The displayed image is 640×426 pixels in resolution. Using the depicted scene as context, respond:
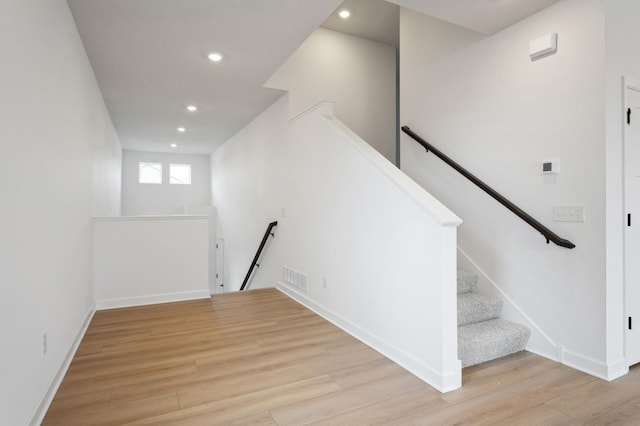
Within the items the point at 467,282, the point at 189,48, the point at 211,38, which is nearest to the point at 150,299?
the point at 189,48

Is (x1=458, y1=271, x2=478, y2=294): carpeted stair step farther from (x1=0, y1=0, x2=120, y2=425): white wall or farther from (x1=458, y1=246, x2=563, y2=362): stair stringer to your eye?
(x1=0, y1=0, x2=120, y2=425): white wall

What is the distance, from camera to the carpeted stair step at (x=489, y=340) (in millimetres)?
2553

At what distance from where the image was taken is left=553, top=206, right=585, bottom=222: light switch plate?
2.47 meters

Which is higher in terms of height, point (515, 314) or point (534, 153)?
point (534, 153)

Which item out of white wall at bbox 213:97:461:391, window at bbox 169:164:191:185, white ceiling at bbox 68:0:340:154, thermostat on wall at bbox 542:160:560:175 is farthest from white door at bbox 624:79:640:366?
window at bbox 169:164:191:185

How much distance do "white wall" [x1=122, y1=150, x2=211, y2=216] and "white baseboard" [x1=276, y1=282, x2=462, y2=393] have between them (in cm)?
A: 632

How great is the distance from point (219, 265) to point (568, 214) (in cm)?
745

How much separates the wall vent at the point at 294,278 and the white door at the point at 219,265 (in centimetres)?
393

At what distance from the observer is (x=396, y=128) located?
17.9ft

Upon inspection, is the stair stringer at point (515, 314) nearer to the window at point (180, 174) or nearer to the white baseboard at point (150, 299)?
the white baseboard at point (150, 299)

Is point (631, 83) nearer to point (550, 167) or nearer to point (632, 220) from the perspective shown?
point (550, 167)

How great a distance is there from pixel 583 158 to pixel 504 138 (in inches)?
25.5

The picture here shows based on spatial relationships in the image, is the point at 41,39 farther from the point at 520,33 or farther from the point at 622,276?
the point at 622,276

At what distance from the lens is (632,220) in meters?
2.53
